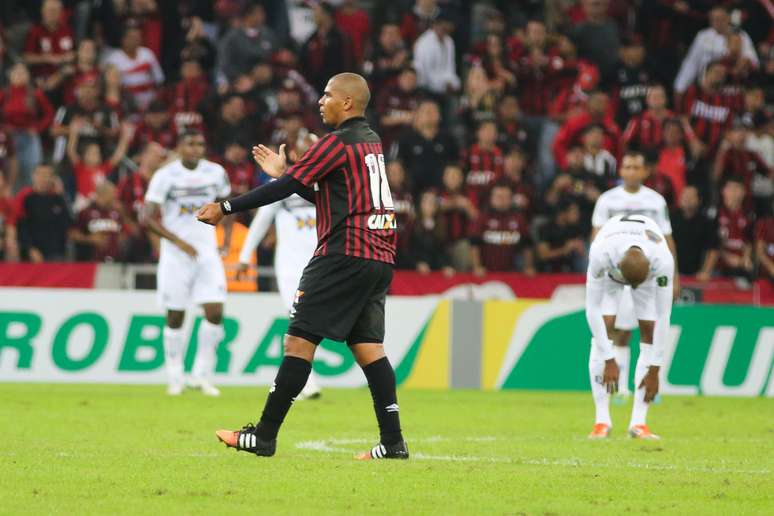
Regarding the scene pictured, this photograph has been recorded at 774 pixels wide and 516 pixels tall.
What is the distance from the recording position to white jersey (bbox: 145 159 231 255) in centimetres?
1569

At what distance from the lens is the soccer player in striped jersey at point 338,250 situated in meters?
8.91

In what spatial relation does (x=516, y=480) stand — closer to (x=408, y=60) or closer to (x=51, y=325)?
(x=51, y=325)

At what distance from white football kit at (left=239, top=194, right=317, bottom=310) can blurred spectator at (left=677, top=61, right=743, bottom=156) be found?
33.0ft

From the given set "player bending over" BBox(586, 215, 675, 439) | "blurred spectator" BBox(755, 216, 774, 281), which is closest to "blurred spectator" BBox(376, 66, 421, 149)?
"blurred spectator" BBox(755, 216, 774, 281)

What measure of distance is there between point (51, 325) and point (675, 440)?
8531 millimetres

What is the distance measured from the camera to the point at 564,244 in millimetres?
21125

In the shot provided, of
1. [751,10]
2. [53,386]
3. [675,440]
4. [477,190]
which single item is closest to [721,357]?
[477,190]

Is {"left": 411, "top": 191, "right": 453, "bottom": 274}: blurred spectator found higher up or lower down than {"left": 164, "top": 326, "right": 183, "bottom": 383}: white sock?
higher up

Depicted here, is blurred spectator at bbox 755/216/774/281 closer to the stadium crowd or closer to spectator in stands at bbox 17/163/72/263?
the stadium crowd

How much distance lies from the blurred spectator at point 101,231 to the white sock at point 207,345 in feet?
14.0

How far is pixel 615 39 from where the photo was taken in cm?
2502

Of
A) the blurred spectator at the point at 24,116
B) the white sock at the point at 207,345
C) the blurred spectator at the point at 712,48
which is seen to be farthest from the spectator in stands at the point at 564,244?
the blurred spectator at the point at 24,116

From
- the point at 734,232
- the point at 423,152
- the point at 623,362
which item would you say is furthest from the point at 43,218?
the point at 734,232

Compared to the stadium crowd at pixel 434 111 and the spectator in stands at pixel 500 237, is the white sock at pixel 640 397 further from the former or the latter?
the spectator in stands at pixel 500 237
